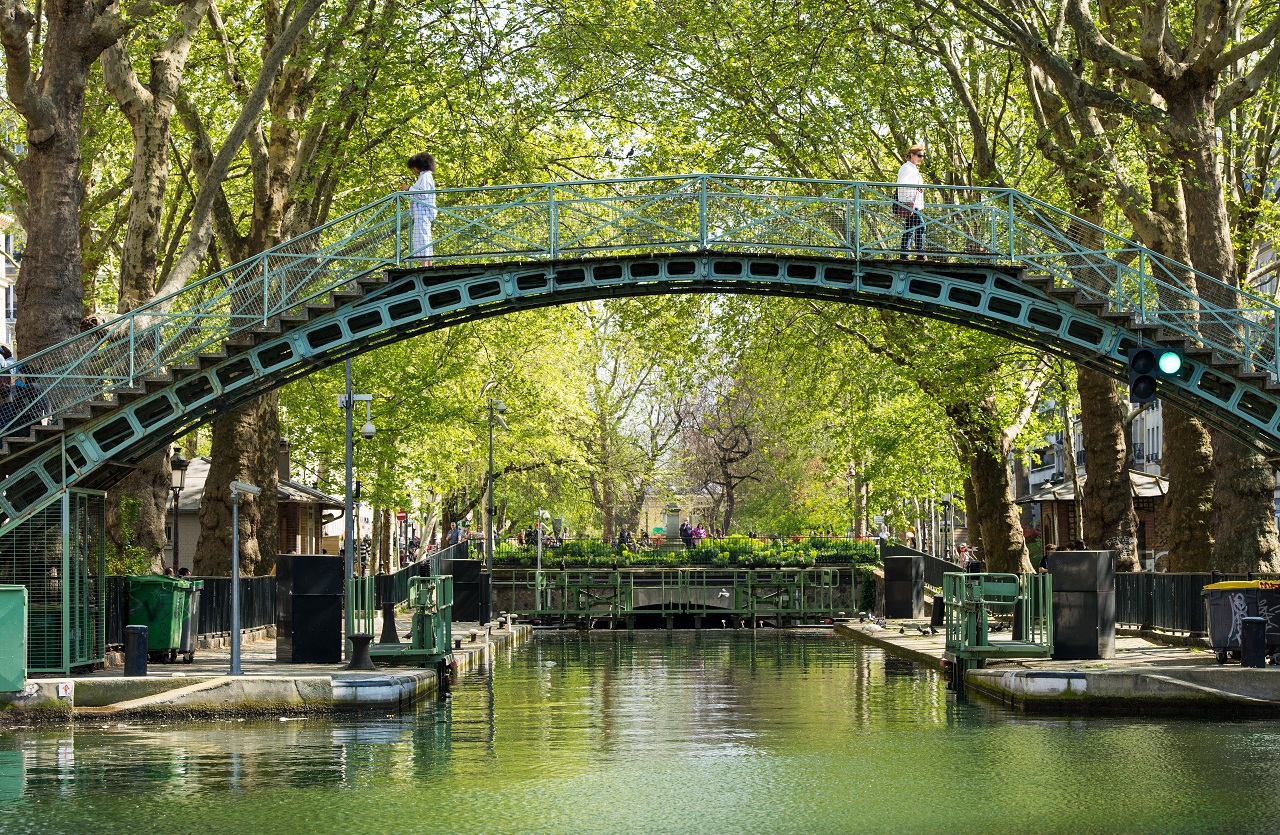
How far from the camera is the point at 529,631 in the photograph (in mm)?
44469

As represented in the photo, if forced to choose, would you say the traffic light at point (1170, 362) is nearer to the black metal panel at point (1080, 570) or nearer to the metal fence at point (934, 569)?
the black metal panel at point (1080, 570)

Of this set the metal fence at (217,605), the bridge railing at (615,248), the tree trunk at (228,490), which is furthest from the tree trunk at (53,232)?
the tree trunk at (228,490)

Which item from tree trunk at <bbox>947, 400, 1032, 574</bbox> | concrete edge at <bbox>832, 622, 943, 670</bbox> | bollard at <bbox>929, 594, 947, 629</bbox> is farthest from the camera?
tree trunk at <bbox>947, 400, 1032, 574</bbox>

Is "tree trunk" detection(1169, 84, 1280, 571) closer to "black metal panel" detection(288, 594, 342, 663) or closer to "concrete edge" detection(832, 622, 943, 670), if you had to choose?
"concrete edge" detection(832, 622, 943, 670)

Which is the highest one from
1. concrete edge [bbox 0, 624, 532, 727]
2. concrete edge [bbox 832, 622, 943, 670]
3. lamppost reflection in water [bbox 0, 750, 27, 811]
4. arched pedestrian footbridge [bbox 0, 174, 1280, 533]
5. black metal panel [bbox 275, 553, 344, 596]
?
arched pedestrian footbridge [bbox 0, 174, 1280, 533]

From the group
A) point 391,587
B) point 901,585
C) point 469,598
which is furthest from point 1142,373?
point 469,598

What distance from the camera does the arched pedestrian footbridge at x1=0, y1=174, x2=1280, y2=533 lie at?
2386 cm

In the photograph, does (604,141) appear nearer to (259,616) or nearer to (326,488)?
(259,616)

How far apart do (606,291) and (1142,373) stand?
26.8 ft

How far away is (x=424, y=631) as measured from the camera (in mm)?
24781

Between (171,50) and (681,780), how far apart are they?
1853 cm

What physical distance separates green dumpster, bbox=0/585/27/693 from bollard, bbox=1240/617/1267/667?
14751 millimetres

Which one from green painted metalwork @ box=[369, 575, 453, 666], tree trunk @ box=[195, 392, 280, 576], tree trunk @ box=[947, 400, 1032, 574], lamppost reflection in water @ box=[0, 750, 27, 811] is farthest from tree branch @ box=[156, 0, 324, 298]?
tree trunk @ box=[947, 400, 1032, 574]

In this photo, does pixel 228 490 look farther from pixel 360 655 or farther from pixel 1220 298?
pixel 1220 298
